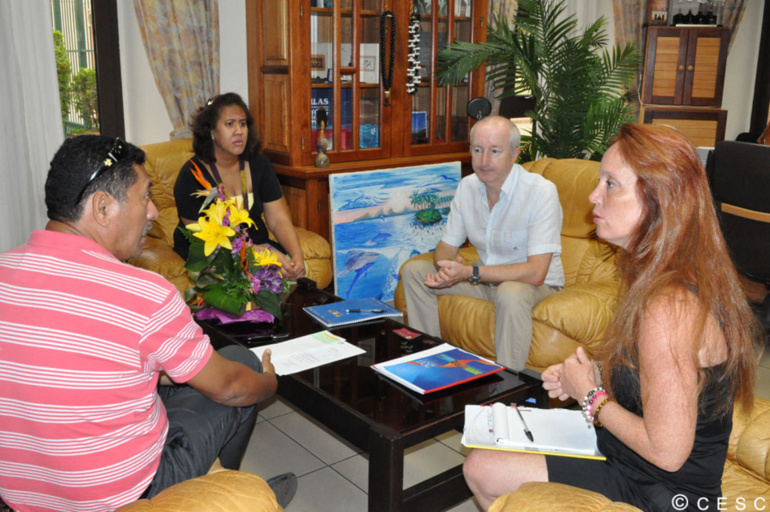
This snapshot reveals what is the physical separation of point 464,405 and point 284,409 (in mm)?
1258

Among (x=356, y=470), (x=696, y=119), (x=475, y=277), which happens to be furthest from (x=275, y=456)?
(x=696, y=119)

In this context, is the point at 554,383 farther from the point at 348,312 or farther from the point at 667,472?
the point at 348,312

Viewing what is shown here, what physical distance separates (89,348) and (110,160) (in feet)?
1.28

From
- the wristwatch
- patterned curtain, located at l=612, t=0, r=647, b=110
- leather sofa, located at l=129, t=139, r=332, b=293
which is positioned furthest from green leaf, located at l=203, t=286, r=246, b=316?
patterned curtain, located at l=612, t=0, r=647, b=110

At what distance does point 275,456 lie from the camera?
251cm

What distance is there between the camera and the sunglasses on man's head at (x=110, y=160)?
52.1 inches

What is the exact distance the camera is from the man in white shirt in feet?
8.93

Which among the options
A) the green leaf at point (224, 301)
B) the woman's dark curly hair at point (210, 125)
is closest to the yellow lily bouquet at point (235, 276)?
→ the green leaf at point (224, 301)

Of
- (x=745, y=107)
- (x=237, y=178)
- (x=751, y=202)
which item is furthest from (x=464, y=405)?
(x=745, y=107)

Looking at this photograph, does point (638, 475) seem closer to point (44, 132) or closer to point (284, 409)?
point (284, 409)

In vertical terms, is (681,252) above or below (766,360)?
above

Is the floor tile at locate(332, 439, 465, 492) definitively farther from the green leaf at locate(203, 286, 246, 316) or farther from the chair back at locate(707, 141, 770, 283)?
the chair back at locate(707, 141, 770, 283)

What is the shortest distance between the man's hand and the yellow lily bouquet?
0.74 meters

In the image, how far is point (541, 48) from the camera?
441 centimetres
